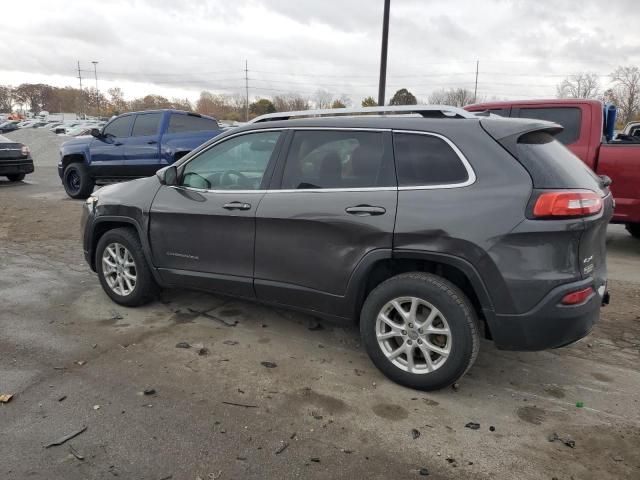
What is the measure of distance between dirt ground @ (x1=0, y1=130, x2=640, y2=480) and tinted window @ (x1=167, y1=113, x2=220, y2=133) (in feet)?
20.6

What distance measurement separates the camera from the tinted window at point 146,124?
10.4 m

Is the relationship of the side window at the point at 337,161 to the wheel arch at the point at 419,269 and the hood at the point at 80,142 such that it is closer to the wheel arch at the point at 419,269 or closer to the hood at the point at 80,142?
the wheel arch at the point at 419,269

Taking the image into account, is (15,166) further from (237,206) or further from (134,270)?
(237,206)

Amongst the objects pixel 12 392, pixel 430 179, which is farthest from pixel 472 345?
pixel 12 392

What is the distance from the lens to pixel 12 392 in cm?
324

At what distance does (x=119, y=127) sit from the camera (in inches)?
432

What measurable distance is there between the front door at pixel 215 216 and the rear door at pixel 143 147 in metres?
6.39

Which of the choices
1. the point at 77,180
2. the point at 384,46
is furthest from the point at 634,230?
the point at 77,180

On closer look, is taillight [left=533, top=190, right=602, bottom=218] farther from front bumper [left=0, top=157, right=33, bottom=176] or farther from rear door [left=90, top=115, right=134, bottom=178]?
front bumper [left=0, top=157, right=33, bottom=176]

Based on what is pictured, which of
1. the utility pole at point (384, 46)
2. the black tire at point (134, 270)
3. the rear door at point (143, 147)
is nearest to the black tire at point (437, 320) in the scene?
the black tire at point (134, 270)

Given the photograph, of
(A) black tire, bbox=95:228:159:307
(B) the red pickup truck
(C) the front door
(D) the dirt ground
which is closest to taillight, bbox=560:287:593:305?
(D) the dirt ground

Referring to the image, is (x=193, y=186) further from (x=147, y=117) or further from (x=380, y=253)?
(x=147, y=117)

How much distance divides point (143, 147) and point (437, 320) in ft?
28.9

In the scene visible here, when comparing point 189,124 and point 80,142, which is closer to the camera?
point 189,124
